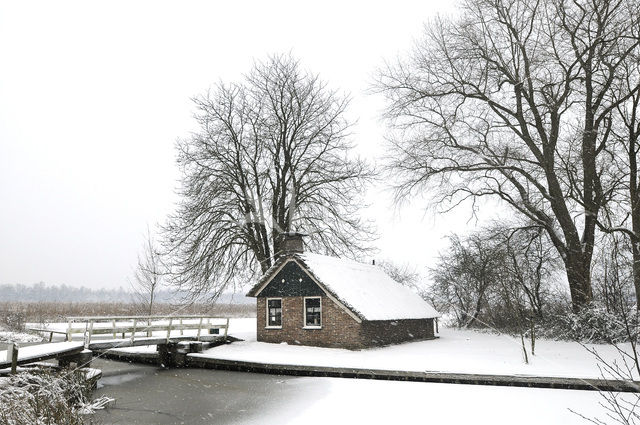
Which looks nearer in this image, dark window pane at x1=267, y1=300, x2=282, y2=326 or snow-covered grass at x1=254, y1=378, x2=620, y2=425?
snow-covered grass at x1=254, y1=378, x2=620, y2=425

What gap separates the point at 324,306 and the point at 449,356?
18.3 ft

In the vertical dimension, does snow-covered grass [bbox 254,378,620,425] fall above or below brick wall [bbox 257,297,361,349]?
below

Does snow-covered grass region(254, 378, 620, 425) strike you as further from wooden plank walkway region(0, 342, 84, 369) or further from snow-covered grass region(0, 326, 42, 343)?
snow-covered grass region(0, 326, 42, 343)

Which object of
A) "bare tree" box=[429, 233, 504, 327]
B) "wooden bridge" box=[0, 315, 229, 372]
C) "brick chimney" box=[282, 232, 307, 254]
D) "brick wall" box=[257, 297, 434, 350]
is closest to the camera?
"wooden bridge" box=[0, 315, 229, 372]

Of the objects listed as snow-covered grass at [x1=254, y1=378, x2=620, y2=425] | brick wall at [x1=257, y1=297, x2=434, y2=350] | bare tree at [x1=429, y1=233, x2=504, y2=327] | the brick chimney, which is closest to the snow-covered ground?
brick wall at [x1=257, y1=297, x2=434, y2=350]

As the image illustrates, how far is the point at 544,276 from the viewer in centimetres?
2989

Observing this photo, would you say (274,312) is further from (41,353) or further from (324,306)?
(41,353)

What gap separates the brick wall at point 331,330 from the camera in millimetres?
19312

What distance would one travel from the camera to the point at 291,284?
842 inches

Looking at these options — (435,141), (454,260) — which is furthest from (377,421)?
(454,260)

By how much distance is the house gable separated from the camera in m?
→ 20.7

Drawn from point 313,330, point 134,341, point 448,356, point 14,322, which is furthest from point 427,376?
point 14,322

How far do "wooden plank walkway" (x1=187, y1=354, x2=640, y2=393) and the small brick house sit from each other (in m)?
3.78

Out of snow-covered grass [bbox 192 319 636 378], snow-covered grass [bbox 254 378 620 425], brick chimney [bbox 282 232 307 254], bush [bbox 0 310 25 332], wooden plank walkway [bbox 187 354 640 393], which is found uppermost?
brick chimney [bbox 282 232 307 254]
